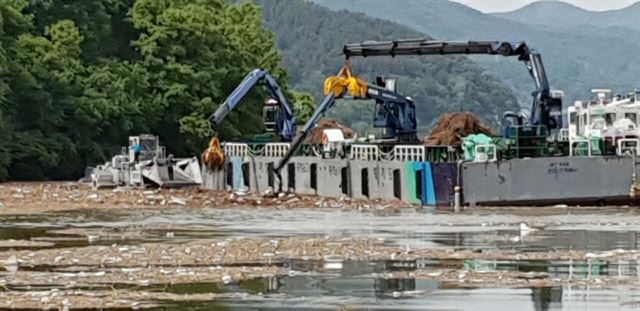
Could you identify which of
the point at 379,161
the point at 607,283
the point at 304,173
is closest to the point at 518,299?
the point at 607,283

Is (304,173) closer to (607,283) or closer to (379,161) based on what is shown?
(379,161)

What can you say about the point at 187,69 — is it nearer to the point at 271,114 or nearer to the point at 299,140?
the point at 271,114

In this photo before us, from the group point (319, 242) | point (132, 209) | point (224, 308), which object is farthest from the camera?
point (132, 209)

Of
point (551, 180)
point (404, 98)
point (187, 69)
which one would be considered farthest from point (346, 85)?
point (187, 69)

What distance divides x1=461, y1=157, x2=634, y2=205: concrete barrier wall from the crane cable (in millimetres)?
13449

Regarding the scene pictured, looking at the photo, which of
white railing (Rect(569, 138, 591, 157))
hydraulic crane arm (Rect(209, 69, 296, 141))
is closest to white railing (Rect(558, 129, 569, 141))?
white railing (Rect(569, 138, 591, 157))

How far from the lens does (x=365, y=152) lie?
7188cm

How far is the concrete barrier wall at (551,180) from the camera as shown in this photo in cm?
6225

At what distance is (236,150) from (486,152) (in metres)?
24.5

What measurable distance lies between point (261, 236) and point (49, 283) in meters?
13.9

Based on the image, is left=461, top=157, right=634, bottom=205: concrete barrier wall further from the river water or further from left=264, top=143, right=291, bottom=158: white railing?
left=264, top=143, right=291, bottom=158: white railing

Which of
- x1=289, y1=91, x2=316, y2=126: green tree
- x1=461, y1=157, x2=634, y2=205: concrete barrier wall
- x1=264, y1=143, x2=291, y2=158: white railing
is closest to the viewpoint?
x1=461, y1=157, x2=634, y2=205: concrete barrier wall

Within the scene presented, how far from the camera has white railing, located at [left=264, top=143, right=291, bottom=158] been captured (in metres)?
81.4

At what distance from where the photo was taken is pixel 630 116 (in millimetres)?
69125
